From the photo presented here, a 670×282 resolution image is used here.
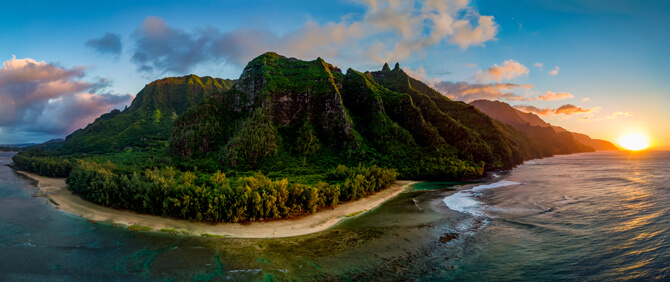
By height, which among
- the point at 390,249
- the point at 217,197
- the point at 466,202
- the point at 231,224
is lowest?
the point at 390,249

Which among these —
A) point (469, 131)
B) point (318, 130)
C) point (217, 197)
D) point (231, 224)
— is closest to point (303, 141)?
point (318, 130)

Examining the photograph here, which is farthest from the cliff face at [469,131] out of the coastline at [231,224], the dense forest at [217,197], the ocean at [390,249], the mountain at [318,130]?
the dense forest at [217,197]

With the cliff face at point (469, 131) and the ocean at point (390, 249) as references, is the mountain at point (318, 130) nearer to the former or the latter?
the cliff face at point (469, 131)

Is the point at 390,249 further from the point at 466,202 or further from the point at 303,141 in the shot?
the point at 303,141

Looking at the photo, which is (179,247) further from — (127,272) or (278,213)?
(278,213)

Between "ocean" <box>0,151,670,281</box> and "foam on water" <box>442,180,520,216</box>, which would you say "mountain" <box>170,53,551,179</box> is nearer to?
"foam on water" <box>442,180,520,216</box>

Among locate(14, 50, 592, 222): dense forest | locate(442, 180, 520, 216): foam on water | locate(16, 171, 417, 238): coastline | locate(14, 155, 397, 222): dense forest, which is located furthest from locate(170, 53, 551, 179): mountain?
locate(14, 155, 397, 222): dense forest

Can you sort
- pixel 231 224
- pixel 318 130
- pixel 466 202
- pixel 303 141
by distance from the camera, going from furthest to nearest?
1. pixel 318 130
2. pixel 303 141
3. pixel 466 202
4. pixel 231 224

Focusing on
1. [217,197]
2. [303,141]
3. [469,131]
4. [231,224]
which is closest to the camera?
[231,224]
